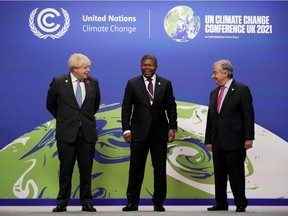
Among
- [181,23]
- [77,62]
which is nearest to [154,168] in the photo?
[77,62]

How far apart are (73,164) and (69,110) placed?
1.67ft

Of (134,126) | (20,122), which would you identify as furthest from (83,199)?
(20,122)

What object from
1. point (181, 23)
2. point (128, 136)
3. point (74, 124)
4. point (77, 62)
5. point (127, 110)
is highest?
point (181, 23)

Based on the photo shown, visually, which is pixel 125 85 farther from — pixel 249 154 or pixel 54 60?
pixel 249 154

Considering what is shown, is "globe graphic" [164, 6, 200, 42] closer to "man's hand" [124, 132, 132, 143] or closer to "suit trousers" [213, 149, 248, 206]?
"man's hand" [124, 132, 132, 143]

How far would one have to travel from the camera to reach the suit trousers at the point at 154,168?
5.88 m

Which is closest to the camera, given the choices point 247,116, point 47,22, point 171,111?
point 247,116

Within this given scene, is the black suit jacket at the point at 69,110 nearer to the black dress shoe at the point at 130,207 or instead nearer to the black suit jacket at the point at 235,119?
the black dress shoe at the point at 130,207

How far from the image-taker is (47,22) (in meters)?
6.54

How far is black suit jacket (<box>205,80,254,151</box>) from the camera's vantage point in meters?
5.71

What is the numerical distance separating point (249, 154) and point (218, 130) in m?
0.91

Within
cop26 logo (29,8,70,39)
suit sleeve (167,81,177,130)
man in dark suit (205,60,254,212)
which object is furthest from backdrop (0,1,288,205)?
man in dark suit (205,60,254,212)

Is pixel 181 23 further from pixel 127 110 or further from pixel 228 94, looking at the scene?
pixel 127 110

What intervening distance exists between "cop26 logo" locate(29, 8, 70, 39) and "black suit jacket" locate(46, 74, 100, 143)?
932 millimetres
